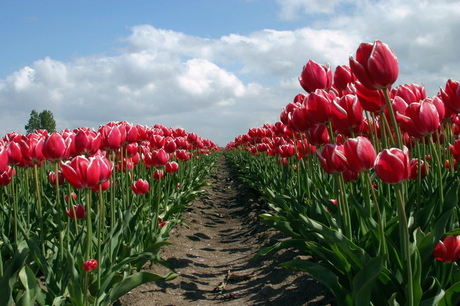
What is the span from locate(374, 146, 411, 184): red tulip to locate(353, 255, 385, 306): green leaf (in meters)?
0.35

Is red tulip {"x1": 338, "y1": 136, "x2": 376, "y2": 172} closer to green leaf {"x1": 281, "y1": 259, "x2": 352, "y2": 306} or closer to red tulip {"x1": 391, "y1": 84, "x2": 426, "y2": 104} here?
green leaf {"x1": 281, "y1": 259, "x2": 352, "y2": 306}

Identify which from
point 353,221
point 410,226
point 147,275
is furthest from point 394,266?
point 147,275

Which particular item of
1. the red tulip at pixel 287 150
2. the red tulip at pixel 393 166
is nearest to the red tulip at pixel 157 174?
the red tulip at pixel 287 150

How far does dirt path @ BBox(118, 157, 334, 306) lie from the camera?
3340 millimetres

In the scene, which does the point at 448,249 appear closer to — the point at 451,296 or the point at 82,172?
the point at 451,296

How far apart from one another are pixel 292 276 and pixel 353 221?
3.64 feet

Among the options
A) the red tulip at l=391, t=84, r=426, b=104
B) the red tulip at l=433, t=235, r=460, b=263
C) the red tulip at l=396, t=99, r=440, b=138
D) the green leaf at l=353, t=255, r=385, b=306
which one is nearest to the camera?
the green leaf at l=353, t=255, r=385, b=306

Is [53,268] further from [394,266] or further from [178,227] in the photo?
[178,227]

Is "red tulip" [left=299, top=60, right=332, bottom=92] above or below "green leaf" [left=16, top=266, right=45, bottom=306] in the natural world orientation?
above

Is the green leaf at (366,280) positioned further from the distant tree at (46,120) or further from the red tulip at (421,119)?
the distant tree at (46,120)

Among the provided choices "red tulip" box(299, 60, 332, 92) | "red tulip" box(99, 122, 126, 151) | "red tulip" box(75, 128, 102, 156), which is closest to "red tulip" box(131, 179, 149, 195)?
"red tulip" box(99, 122, 126, 151)

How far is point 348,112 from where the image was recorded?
2.18 metres

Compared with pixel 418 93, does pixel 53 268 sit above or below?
below

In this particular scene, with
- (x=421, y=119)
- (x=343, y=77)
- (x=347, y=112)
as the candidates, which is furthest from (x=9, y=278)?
(x=343, y=77)
